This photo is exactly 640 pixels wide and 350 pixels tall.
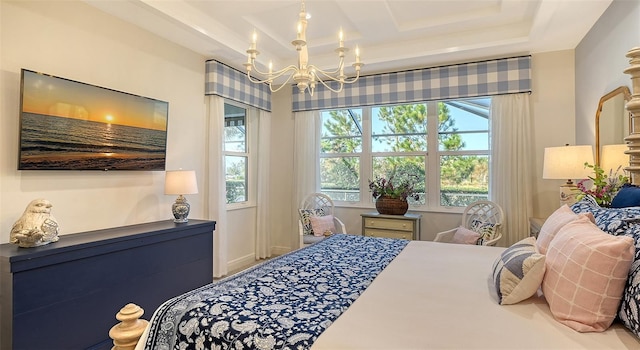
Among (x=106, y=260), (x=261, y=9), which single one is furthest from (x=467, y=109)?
(x=106, y=260)

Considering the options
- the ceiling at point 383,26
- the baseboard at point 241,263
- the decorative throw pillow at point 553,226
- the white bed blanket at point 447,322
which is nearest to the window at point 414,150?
the ceiling at point 383,26

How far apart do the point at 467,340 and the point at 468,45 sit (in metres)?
3.30

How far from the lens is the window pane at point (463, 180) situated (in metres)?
4.06

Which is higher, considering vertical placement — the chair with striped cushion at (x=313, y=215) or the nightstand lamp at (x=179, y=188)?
the nightstand lamp at (x=179, y=188)

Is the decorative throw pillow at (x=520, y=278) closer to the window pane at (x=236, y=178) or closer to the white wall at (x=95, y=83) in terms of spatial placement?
the white wall at (x=95, y=83)

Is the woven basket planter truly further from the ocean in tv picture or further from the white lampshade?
the ocean in tv picture

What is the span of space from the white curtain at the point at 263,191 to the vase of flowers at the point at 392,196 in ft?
5.13

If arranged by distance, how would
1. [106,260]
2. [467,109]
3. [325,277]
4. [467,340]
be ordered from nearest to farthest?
[467,340] < [325,277] < [106,260] < [467,109]

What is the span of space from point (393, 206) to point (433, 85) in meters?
1.52

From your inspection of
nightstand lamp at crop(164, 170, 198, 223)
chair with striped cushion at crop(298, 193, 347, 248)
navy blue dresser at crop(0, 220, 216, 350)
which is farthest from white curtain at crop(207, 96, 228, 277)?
chair with striped cushion at crop(298, 193, 347, 248)

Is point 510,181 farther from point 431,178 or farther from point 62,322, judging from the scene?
point 62,322

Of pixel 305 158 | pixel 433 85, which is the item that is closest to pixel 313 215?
pixel 305 158

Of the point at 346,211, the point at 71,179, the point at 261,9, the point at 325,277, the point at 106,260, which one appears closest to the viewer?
the point at 325,277

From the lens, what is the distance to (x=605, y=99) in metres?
2.70
